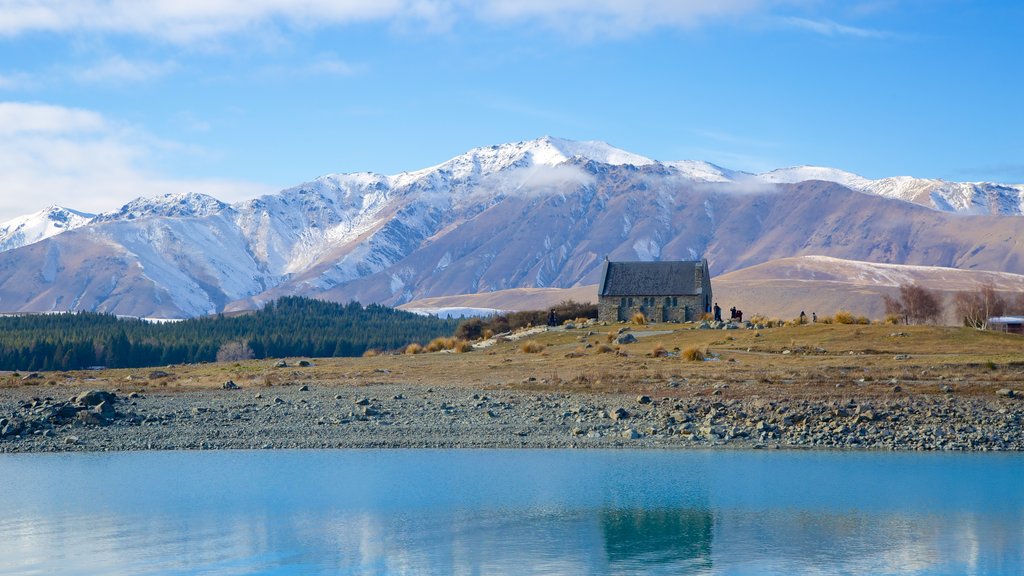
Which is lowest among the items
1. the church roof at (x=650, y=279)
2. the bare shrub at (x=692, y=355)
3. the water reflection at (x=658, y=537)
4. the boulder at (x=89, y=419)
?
the water reflection at (x=658, y=537)

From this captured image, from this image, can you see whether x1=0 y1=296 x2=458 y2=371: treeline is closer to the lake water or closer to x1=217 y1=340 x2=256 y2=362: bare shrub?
x1=217 y1=340 x2=256 y2=362: bare shrub

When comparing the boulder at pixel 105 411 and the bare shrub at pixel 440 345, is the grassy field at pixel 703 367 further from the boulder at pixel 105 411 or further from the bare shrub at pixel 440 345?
the boulder at pixel 105 411

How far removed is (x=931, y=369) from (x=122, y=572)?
3972 centimetres

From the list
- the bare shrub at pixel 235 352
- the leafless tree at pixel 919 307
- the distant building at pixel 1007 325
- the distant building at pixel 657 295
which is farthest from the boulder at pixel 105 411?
the leafless tree at pixel 919 307

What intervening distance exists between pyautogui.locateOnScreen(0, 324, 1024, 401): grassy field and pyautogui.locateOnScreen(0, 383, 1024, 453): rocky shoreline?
2.93 m

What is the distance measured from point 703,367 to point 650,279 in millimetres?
41531

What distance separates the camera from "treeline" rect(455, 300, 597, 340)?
96.4 m

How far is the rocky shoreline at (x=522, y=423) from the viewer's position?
1487 inches

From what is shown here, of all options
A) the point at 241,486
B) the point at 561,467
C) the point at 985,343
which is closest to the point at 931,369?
the point at 985,343

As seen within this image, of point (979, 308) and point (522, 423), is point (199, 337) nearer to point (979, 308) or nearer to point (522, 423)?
point (979, 308)

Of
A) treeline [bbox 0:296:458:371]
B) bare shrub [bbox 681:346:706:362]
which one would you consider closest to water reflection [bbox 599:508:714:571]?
bare shrub [bbox 681:346:706:362]

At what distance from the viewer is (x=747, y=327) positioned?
78.4 meters

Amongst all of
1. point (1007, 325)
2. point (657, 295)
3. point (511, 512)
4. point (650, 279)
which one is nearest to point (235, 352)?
point (650, 279)

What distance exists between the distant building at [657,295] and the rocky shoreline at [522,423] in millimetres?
48252
